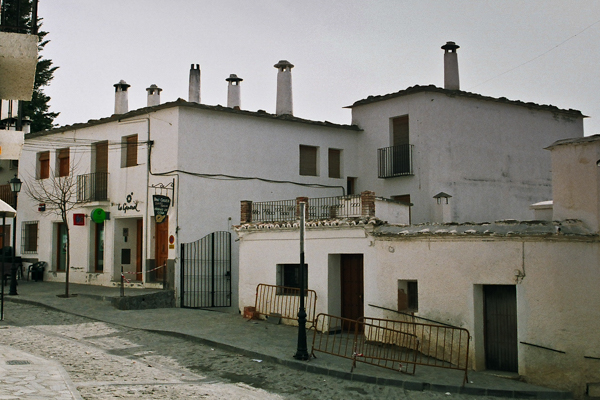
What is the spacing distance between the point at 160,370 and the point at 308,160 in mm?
14341

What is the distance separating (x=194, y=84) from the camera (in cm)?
2720

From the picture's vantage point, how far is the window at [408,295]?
1489cm

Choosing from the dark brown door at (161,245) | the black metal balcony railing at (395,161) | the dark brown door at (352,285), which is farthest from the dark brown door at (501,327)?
the dark brown door at (161,245)

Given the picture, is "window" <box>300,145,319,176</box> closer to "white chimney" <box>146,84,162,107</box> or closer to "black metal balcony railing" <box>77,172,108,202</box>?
"black metal balcony railing" <box>77,172,108,202</box>

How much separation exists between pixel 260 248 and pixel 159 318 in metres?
3.48

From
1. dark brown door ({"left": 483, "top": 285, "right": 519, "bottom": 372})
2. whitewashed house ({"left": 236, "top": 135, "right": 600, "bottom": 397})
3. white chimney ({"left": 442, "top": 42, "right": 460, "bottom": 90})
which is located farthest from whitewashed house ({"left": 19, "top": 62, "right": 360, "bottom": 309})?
dark brown door ({"left": 483, "top": 285, "right": 519, "bottom": 372})

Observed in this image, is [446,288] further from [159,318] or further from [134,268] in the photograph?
[134,268]

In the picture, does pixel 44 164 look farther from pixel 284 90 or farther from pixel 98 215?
pixel 284 90

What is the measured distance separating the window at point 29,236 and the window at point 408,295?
18.3 metres

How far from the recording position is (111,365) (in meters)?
11.1

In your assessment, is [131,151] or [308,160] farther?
[308,160]

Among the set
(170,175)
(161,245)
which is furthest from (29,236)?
(170,175)

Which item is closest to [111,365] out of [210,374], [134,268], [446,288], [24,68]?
[210,374]

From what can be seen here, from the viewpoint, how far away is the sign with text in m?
20.3
